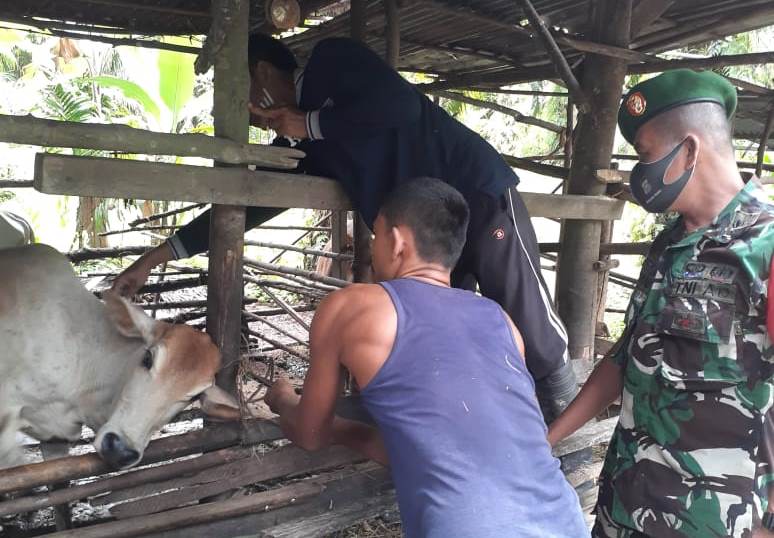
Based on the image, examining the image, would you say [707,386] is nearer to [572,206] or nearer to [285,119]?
[572,206]

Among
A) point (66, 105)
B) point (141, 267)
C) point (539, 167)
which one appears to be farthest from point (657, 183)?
point (66, 105)

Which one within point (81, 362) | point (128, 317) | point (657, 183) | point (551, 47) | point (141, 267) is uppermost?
point (551, 47)

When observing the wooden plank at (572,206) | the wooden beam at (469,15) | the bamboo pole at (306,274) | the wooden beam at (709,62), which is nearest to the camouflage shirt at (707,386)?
the wooden plank at (572,206)

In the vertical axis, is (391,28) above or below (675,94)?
above

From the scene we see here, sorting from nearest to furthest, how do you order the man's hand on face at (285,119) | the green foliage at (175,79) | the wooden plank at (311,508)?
the wooden plank at (311,508) < the man's hand on face at (285,119) < the green foliage at (175,79)

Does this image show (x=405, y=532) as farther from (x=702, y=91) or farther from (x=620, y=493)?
(x=702, y=91)

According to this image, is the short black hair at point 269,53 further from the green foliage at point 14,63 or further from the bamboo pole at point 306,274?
the green foliage at point 14,63

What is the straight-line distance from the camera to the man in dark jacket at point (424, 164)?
2.49 m

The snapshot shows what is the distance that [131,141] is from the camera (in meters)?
2.14

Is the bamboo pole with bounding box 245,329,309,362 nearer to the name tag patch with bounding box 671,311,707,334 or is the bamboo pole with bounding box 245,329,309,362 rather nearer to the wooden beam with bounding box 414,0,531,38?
the wooden beam with bounding box 414,0,531,38

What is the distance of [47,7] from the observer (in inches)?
166

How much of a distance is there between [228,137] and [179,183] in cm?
30

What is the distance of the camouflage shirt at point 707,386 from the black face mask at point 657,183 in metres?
0.13

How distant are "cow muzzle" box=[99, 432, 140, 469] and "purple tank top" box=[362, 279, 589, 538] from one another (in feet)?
3.22
